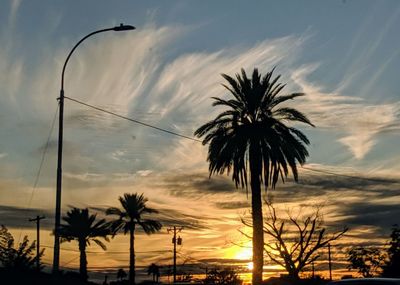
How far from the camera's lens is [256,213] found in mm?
36344

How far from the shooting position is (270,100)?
125 feet

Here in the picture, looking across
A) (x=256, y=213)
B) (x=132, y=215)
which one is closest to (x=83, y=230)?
(x=132, y=215)

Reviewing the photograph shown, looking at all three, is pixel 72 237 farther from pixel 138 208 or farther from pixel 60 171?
pixel 60 171

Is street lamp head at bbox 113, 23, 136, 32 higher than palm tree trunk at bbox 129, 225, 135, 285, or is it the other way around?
street lamp head at bbox 113, 23, 136, 32

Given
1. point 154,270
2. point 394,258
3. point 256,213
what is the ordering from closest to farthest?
1. point 256,213
2. point 394,258
3. point 154,270

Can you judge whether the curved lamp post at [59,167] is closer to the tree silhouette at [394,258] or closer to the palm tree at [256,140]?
the palm tree at [256,140]

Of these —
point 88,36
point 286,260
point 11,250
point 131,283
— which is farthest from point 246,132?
point 11,250

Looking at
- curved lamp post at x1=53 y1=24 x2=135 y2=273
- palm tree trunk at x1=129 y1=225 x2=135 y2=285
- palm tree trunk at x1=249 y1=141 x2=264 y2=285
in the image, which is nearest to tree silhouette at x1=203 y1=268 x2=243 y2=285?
palm tree trunk at x1=129 y1=225 x2=135 y2=285

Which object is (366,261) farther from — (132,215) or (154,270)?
(154,270)

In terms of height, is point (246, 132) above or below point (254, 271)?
above

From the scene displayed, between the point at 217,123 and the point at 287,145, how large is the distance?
165 inches

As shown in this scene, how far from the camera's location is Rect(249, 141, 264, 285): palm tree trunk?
3644 cm

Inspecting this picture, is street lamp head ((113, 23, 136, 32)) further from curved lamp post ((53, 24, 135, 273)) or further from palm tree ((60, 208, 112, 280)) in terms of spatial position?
palm tree ((60, 208, 112, 280))

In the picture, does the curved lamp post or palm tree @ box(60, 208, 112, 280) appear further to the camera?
palm tree @ box(60, 208, 112, 280)
